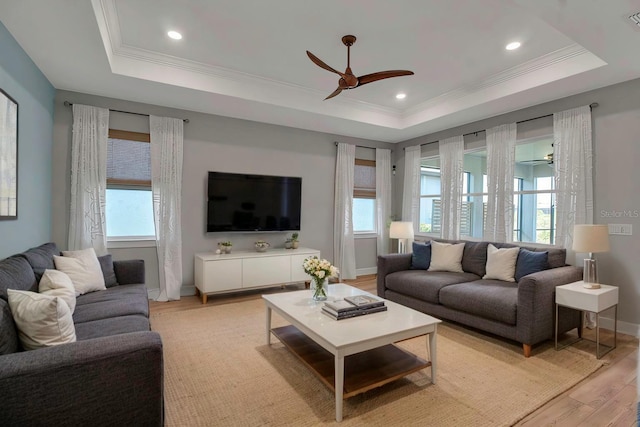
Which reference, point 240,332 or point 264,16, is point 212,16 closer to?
point 264,16

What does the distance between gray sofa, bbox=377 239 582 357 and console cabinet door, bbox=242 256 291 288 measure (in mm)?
1392

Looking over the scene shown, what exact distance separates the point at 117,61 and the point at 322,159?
3164mm

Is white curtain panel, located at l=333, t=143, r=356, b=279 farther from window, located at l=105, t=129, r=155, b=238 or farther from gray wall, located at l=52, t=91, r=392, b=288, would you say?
window, located at l=105, t=129, r=155, b=238

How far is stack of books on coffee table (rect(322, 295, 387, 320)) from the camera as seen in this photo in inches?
96.1

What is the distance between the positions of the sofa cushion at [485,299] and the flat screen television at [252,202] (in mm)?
2637

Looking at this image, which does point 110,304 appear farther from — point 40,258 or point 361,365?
point 361,365

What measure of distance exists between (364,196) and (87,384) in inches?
204

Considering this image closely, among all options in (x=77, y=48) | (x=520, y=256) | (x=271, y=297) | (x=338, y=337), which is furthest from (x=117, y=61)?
(x=520, y=256)

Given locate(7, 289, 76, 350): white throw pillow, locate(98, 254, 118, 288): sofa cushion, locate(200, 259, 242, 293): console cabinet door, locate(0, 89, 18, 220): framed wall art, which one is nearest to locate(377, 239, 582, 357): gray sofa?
locate(200, 259, 242, 293): console cabinet door

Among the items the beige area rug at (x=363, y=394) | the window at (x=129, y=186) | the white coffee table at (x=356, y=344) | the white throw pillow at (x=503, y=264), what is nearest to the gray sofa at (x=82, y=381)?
the beige area rug at (x=363, y=394)

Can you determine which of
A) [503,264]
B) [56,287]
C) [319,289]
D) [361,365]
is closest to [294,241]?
[319,289]

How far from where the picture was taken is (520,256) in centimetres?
356

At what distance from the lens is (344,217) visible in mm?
5734

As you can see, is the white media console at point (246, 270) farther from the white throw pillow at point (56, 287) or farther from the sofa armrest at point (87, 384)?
the sofa armrest at point (87, 384)
